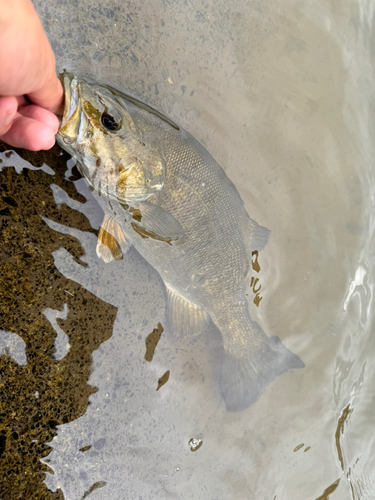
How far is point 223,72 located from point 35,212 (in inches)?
70.6

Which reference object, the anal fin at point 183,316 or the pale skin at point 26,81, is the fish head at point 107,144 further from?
the anal fin at point 183,316

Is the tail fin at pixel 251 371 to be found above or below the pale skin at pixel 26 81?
below

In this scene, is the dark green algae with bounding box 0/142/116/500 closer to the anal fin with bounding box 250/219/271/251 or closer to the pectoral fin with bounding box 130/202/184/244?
the pectoral fin with bounding box 130/202/184/244

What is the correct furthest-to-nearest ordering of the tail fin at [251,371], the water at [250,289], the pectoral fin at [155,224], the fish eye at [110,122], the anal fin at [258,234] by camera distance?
the tail fin at [251,371]
the anal fin at [258,234]
the pectoral fin at [155,224]
the water at [250,289]
the fish eye at [110,122]

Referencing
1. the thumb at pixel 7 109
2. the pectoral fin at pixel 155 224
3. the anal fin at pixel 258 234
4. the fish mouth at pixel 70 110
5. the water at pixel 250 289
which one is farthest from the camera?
the anal fin at pixel 258 234

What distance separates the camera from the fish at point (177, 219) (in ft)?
7.26

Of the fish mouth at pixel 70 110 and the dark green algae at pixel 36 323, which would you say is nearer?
the fish mouth at pixel 70 110

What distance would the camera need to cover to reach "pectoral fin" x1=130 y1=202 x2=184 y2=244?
245cm

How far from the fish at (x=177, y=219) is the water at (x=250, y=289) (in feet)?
0.50

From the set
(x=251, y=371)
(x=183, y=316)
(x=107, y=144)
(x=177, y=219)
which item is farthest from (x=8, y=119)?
(x=251, y=371)

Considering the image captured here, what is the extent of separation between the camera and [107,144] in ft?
7.30

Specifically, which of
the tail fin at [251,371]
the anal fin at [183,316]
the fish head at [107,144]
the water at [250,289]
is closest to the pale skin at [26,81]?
the fish head at [107,144]

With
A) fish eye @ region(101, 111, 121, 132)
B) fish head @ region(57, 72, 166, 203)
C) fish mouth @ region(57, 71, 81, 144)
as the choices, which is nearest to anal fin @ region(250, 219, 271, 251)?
fish head @ region(57, 72, 166, 203)

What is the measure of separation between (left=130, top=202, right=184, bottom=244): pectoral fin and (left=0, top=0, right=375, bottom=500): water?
0.27 meters
